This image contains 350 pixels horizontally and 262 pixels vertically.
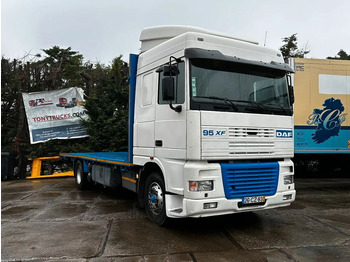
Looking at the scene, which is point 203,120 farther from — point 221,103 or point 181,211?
point 181,211

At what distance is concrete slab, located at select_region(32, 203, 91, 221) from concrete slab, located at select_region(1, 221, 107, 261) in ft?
1.18

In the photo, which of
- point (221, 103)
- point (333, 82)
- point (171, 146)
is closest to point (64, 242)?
point (171, 146)

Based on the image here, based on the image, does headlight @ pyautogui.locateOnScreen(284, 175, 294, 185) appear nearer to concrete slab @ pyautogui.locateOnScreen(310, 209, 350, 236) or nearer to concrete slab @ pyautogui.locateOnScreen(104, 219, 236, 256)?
concrete slab @ pyautogui.locateOnScreen(310, 209, 350, 236)

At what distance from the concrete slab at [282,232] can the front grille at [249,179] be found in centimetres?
67

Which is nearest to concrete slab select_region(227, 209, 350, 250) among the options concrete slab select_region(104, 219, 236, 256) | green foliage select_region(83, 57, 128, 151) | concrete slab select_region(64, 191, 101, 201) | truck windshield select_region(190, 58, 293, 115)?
concrete slab select_region(104, 219, 236, 256)

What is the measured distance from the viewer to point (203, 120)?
14.9 ft

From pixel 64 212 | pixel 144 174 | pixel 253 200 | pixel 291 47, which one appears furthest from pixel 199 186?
pixel 291 47

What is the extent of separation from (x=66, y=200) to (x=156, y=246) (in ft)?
13.9

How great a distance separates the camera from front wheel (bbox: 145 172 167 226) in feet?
17.0

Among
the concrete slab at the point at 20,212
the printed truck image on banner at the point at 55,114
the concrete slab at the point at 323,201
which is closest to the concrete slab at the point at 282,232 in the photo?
the concrete slab at the point at 323,201

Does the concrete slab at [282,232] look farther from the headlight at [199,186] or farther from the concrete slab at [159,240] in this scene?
the headlight at [199,186]

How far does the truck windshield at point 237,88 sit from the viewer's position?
467cm

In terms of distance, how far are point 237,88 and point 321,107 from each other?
495 centimetres

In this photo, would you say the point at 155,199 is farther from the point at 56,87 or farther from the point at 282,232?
the point at 56,87
